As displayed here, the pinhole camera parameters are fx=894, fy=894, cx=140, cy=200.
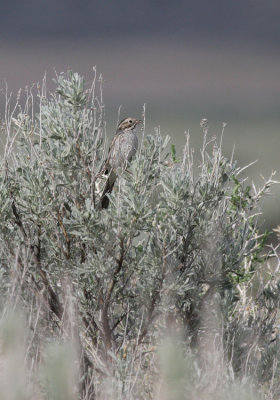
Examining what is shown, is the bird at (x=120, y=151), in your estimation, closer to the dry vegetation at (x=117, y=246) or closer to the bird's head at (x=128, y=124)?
the bird's head at (x=128, y=124)

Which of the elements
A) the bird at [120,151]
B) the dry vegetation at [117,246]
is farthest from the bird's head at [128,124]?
the dry vegetation at [117,246]

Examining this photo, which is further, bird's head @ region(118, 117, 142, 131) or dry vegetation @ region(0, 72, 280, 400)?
bird's head @ region(118, 117, 142, 131)

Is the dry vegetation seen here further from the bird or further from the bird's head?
the bird's head

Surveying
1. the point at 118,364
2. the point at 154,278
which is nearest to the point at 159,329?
the point at 154,278

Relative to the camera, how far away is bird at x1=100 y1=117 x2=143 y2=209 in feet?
20.2

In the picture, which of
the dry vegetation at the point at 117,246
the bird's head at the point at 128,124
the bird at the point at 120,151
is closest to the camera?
the dry vegetation at the point at 117,246

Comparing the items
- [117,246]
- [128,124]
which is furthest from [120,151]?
[117,246]

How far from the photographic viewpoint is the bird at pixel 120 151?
6164mm

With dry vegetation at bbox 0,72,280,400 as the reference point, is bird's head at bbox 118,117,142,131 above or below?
above

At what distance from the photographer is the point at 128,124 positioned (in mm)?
6914

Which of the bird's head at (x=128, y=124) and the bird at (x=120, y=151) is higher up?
the bird's head at (x=128, y=124)

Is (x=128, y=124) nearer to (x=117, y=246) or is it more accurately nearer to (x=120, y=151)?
(x=120, y=151)

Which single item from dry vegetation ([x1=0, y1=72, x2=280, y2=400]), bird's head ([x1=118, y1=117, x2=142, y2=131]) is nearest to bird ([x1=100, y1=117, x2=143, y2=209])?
bird's head ([x1=118, y1=117, x2=142, y2=131])

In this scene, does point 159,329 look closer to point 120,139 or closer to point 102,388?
point 102,388
